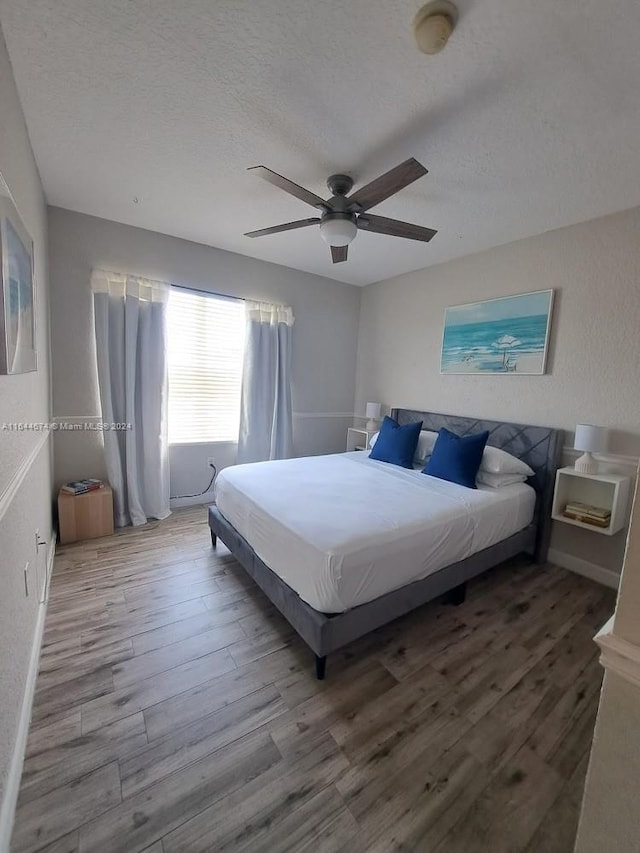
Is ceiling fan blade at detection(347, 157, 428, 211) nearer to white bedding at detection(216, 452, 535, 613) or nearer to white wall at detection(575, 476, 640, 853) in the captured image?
white wall at detection(575, 476, 640, 853)

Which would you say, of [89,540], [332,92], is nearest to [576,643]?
[332,92]

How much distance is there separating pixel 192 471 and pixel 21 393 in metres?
2.25

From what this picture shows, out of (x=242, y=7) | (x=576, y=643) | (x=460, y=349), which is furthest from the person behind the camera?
(x=460, y=349)

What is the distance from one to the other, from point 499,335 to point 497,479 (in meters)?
1.33

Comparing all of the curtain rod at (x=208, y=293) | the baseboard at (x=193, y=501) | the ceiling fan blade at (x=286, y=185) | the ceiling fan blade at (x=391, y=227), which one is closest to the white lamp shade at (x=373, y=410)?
the curtain rod at (x=208, y=293)

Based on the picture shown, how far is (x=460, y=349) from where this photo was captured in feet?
11.2

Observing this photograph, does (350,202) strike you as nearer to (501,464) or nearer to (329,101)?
(329,101)

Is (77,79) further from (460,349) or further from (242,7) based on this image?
(460,349)

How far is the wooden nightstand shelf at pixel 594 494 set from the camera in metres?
2.37

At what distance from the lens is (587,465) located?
247cm

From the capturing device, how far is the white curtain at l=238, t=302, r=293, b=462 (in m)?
3.80

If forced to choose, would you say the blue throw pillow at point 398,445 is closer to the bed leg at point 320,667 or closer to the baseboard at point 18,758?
the bed leg at point 320,667

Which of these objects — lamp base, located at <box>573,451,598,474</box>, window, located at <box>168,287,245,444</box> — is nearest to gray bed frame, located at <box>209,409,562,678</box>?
lamp base, located at <box>573,451,598,474</box>

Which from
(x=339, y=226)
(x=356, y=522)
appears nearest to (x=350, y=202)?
(x=339, y=226)
